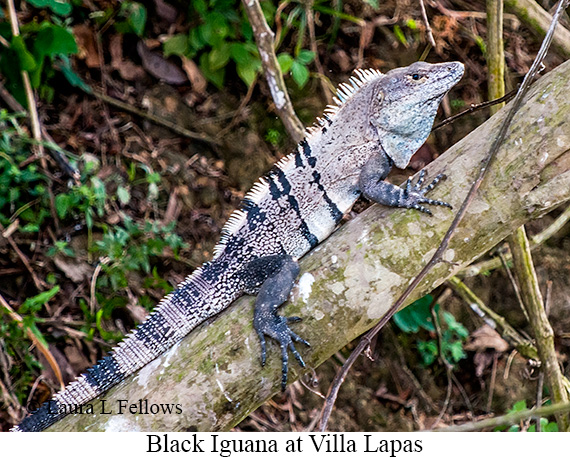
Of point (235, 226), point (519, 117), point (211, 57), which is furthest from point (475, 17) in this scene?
point (235, 226)

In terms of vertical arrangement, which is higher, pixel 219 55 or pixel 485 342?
pixel 219 55

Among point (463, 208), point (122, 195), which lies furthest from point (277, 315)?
point (122, 195)

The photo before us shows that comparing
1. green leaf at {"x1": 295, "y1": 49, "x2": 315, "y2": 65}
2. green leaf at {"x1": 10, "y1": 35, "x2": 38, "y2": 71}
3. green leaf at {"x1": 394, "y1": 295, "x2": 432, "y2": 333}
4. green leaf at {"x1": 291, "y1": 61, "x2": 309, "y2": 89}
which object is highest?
green leaf at {"x1": 10, "y1": 35, "x2": 38, "y2": 71}

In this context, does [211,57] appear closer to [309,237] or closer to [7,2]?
[7,2]

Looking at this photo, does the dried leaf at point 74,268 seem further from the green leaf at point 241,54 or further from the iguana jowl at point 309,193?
the green leaf at point 241,54

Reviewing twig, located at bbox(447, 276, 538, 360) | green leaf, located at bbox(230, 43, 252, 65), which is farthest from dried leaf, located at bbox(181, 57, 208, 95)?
twig, located at bbox(447, 276, 538, 360)

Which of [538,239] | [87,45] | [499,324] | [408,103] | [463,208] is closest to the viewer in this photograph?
[463,208]

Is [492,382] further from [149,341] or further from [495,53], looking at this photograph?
[149,341]

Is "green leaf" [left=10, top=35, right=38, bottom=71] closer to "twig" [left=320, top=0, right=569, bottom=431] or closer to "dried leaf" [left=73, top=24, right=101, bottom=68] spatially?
"dried leaf" [left=73, top=24, right=101, bottom=68]
